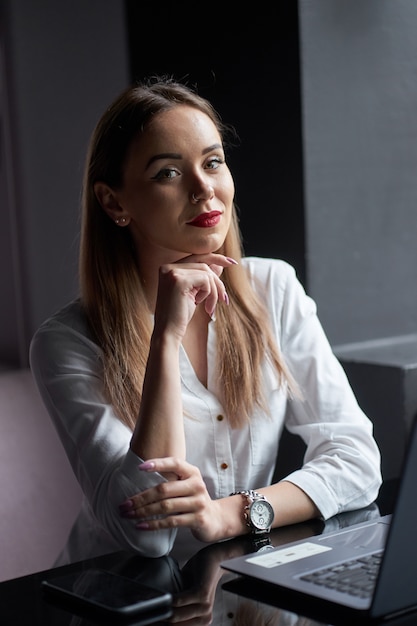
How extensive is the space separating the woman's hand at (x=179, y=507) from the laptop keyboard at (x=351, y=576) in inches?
11.0

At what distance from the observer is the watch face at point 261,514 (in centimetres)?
150

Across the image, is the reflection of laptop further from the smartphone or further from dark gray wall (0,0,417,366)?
dark gray wall (0,0,417,366)

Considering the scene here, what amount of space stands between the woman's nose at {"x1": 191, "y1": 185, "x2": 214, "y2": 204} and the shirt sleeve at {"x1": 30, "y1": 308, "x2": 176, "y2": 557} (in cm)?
33

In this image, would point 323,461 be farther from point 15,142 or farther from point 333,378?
point 15,142

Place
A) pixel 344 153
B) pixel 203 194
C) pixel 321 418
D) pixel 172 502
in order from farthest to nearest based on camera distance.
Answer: pixel 344 153 → pixel 321 418 → pixel 203 194 → pixel 172 502

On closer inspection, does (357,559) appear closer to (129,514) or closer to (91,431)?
(129,514)

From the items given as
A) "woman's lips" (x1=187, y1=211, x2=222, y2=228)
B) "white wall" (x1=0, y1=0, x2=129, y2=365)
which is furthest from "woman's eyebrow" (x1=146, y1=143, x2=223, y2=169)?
"white wall" (x1=0, y1=0, x2=129, y2=365)

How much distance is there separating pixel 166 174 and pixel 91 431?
0.49m

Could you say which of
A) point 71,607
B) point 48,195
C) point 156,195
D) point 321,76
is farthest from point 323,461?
point 48,195

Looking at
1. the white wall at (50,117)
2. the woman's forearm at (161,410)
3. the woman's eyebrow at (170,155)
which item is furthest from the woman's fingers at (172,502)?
the white wall at (50,117)

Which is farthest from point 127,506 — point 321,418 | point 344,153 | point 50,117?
point 50,117

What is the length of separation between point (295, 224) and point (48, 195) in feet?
5.51

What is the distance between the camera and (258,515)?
1.51m

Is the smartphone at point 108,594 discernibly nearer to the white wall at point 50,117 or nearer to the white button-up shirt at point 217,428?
the white button-up shirt at point 217,428
